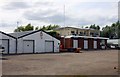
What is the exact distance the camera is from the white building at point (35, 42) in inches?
1549

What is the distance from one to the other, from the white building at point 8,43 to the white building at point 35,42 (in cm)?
96

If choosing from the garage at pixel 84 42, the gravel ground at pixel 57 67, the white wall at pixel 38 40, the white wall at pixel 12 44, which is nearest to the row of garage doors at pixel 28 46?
the white wall at pixel 12 44

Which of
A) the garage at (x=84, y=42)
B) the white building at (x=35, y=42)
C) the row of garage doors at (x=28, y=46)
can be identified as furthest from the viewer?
the garage at (x=84, y=42)

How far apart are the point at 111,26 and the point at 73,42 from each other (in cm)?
5007

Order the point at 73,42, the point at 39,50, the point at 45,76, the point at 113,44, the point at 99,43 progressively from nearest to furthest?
1. the point at 45,76
2. the point at 39,50
3. the point at 73,42
4. the point at 99,43
5. the point at 113,44

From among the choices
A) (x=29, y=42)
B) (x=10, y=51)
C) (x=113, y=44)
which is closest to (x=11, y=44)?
(x=10, y=51)

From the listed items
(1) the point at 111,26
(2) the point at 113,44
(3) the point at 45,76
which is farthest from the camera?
(1) the point at 111,26

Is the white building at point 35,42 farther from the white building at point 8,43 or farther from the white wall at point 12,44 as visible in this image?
the white building at point 8,43

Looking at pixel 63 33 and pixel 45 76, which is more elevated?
pixel 63 33

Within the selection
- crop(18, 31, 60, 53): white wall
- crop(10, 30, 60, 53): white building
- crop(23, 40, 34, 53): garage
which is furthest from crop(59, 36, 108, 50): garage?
crop(23, 40, 34, 53): garage

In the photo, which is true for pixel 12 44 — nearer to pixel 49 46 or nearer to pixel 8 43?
pixel 8 43

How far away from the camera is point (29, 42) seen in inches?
1601

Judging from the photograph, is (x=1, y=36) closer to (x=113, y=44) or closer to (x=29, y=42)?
(x=29, y=42)

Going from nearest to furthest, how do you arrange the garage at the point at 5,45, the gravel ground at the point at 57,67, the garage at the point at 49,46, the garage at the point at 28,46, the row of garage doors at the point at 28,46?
the gravel ground at the point at 57,67 < the garage at the point at 5,45 < the row of garage doors at the point at 28,46 < the garage at the point at 28,46 < the garage at the point at 49,46
